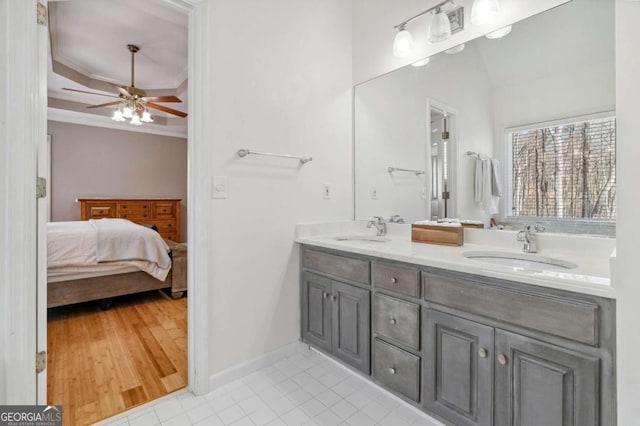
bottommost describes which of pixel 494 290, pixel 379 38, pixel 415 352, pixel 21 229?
pixel 415 352

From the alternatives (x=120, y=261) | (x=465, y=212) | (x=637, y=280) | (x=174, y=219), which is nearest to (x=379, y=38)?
(x=465, y=212)

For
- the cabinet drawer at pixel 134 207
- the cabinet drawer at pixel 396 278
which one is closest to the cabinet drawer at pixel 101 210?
the cabinet drawer at pixel 134 207

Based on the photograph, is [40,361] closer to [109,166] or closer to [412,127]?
[412,127]

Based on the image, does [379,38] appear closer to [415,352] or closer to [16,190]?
[415,352]

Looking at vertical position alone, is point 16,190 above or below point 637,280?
above

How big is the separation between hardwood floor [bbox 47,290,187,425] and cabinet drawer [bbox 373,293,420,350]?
1.22 meters

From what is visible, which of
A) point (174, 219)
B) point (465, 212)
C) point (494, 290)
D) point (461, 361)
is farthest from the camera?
point (174, 219)

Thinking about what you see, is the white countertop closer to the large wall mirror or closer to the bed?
the large wall mirror

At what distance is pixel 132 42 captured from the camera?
304cm

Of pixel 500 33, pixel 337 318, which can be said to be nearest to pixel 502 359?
pixel 337 318

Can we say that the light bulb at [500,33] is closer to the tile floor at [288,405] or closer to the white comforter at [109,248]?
the tile floor at [288,405]

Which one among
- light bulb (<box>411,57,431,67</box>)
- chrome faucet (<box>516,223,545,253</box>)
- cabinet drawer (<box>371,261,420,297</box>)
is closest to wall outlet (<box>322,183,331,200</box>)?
cabinet drawer (<box>371,261,420,297</box>)

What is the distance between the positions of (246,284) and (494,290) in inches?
52.4

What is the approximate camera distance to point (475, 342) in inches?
48.3
